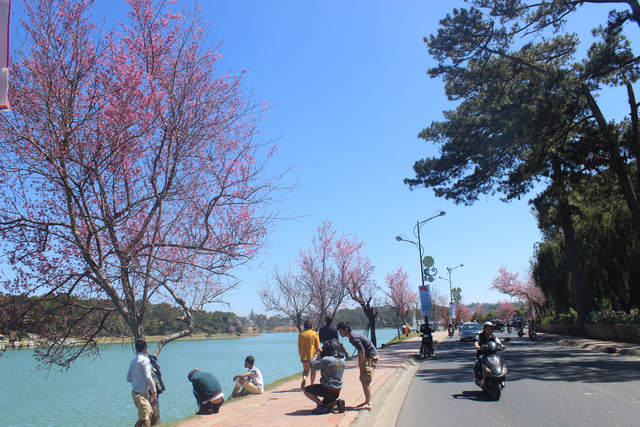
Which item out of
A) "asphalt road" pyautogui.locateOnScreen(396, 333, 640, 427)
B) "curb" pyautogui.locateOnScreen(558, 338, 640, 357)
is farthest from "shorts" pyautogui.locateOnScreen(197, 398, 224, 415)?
"curb" pyautogui.locateOnScreen(558, 338, 640, 357)

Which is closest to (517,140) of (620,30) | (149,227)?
(620,30)

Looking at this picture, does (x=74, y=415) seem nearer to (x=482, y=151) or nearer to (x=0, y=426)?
(x=0, y=426)

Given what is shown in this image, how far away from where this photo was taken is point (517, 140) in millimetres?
21672

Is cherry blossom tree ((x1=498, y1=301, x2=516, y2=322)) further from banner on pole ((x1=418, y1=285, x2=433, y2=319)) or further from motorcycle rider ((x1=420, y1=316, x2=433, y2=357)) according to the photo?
motorcycle rider ((x1=420, y1=316, x2=433, y2=357))

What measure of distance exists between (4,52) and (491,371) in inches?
378

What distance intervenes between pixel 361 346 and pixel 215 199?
4.80 metres

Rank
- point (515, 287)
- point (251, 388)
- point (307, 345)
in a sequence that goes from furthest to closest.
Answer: point (515, 287) < point (251, 388) < point (307, 345)

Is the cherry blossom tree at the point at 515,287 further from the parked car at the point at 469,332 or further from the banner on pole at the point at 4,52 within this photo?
the banner on pole at the point at 4,52

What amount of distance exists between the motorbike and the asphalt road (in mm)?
234

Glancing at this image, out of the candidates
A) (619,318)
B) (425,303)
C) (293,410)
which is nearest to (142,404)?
(293,410)

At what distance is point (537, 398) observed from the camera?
9281mm

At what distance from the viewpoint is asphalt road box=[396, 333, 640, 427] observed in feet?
24.3

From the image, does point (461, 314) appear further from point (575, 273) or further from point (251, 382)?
point (251, 382)

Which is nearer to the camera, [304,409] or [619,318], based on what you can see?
[304,409]
